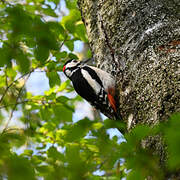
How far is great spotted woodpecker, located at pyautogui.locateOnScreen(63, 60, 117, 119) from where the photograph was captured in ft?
7.91

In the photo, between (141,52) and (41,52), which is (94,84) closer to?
(141,52)

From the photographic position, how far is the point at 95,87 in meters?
2.94

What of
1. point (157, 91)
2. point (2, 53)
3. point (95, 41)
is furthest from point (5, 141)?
point (95, 41)

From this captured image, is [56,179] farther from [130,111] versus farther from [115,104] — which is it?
[115,104]

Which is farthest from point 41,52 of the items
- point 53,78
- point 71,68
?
point 71,68

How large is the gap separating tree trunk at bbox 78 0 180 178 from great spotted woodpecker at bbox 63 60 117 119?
6.5 inches

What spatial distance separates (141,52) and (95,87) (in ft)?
3.76

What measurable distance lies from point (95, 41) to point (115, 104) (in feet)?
1.87

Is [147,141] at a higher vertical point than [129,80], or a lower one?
lower

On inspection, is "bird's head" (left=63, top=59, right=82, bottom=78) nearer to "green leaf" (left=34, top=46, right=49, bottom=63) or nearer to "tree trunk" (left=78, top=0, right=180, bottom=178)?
"tree trunk" (left=78, top=0, right=180, bottom=178)

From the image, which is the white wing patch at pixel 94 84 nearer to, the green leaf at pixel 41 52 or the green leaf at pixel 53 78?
the green leaf at pixel 53 78

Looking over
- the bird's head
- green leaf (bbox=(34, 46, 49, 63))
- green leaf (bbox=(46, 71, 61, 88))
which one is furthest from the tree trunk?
the bird's head

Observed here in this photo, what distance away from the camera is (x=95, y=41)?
8.08 feet

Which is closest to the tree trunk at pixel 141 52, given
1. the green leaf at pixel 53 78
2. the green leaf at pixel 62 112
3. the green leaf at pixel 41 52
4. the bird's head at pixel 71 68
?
the green leaf at pixel 53 78
